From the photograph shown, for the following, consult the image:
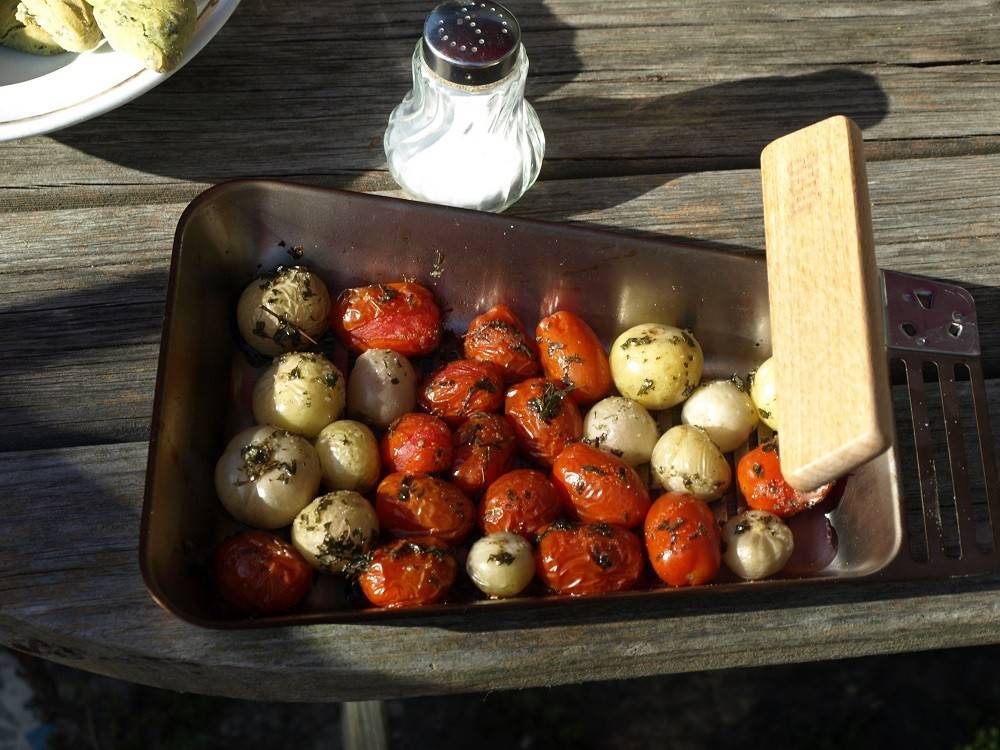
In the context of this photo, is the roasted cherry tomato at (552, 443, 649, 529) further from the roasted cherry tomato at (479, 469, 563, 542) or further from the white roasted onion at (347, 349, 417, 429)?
the white roasted onion at (347, 349, 417, 429)

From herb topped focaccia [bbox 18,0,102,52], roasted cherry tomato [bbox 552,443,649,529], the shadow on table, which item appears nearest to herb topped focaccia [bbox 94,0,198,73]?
herb topped focaccia [bbox 18,0,102,52]

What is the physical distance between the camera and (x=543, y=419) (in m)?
1.32

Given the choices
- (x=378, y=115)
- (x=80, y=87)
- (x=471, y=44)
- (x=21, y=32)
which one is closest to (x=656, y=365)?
(x=471, y=44)

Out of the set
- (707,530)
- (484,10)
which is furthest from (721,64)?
(707,530)

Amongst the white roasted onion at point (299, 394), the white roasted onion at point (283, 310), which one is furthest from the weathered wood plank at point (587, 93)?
the white roasted onion at point (299, 394)

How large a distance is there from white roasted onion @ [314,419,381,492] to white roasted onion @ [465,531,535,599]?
0.18 meters

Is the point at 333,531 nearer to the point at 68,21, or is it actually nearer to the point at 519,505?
the point at 519,505

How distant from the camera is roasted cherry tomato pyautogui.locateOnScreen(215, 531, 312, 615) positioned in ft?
3.79

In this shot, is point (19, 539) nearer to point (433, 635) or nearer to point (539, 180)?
point (433, 635)

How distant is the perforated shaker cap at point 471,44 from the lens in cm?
124

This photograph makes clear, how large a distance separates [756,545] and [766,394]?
22 centimetres

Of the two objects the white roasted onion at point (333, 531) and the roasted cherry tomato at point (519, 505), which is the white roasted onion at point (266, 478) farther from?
the roasted cherry tomato at point (519, 505)

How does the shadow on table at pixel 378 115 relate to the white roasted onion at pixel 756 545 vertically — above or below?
above

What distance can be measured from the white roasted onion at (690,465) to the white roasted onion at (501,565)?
217 millimetres
